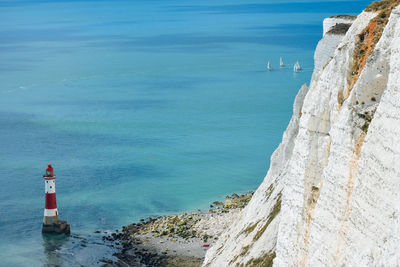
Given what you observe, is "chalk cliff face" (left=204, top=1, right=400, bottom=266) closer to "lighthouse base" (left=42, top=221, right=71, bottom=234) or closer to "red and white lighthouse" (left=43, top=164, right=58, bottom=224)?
"red and white lighthouse" (left=43, top=164, right=58, bottom=224)

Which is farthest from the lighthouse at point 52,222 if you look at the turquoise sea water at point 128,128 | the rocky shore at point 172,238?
the rocky shore at point 172,238

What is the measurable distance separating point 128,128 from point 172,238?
124 ft

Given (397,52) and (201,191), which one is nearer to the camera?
(397,52)

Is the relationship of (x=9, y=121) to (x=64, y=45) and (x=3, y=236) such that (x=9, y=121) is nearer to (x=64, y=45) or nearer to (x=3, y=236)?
(x=3, y=236)

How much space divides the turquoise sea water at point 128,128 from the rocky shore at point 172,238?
5.87 feet

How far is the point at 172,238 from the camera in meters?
40.5

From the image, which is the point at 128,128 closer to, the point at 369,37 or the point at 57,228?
the point at 57,228

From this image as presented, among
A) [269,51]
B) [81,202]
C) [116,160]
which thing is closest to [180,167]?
[116,160]

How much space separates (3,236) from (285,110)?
45.4 m

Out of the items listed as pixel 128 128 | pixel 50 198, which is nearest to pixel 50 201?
pixel 50 198

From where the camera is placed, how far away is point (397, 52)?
41.7 ft

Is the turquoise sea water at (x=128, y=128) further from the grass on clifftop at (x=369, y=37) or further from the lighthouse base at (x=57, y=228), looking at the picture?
the grass on clifftop at (x=369, y=37)

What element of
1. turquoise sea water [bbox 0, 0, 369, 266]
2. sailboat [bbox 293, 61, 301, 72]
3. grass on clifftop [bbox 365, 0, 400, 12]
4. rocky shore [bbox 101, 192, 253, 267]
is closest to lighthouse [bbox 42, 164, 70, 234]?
turquoise sea water [bbox 0, 0, 369, 266]

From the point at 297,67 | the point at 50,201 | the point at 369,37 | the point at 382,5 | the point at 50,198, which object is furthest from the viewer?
the point at 297,67
